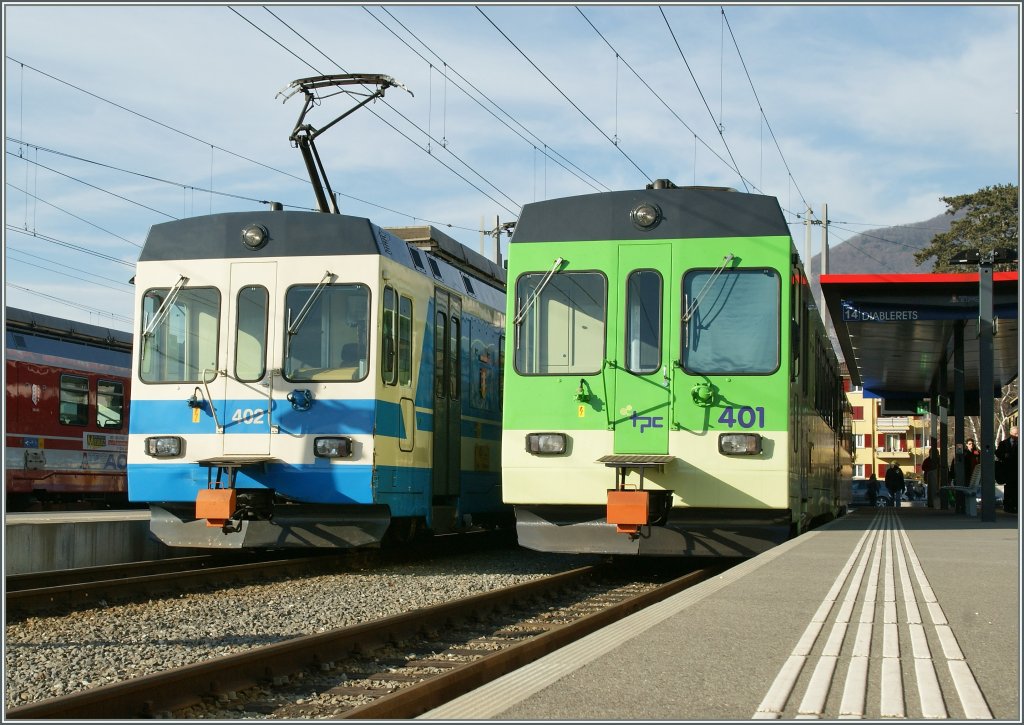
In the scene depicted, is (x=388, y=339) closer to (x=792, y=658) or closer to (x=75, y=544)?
(x=75, y=544)

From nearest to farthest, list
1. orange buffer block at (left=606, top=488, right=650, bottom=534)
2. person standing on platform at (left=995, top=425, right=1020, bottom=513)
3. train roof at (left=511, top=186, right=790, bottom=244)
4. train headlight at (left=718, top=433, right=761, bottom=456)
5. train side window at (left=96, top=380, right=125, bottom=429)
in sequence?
orange buffer block at (left=606, top=488, right=650, bottom=534) → train headlight at (left=718, top=433, right=761, bottom=456) → train roof at (left=511, top=186, right=790, bottom=244) → train side window at (left=96, top=380, right=125, bottom=429) → person standing on platform at (left=995, top=425, right=1020, bottom=513)

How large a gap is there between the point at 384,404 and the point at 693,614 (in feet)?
17.9

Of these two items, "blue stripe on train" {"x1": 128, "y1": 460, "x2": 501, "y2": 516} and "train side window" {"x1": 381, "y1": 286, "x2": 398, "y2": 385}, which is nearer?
"blue stripe on train" {"x1": 128, "y1": 460, "x2": 501, "y2": 516}

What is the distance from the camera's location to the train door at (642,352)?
35.9 feet

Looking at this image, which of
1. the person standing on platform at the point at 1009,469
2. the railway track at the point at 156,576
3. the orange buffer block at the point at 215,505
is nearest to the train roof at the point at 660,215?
the orange buffer block at the point at 215,505

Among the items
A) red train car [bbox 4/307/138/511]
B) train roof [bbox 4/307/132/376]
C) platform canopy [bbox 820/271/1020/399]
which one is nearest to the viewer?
platform canopy [bbox 820/271/1020/399]

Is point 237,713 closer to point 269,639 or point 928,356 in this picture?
point 269,639

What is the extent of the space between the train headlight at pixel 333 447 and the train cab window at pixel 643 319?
9.02 feet

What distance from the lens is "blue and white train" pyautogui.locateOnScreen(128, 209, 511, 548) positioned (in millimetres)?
11562

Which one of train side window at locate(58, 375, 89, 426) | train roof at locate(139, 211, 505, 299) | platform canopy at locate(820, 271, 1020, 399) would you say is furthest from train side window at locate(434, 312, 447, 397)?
train side window at locate(58, 375, 89, 426)

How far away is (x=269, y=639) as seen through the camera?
783cm

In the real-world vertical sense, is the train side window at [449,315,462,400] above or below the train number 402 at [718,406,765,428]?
above

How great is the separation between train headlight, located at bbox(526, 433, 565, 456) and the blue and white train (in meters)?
1.54

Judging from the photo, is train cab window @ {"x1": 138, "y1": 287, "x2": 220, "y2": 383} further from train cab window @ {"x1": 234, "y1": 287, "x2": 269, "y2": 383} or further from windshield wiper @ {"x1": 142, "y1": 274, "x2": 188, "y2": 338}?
train cab window @ {"x1": 234, "y1": 287, "x2": 269, "y2": 383}
